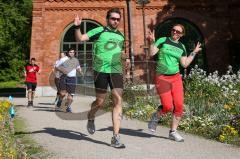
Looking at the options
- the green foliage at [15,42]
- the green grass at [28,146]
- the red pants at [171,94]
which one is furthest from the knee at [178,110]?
the green foliage at [15,42]

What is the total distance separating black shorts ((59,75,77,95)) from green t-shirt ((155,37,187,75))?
5.68 meters

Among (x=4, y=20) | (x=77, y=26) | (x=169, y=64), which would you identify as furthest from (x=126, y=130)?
(x=4, y=20)

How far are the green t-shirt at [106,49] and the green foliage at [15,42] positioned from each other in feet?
67.2

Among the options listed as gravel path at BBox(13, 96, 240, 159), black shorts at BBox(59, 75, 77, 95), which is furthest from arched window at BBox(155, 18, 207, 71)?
gravel path at BBox(13, 96, 240, 159)

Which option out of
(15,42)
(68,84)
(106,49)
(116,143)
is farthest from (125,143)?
(15,42)

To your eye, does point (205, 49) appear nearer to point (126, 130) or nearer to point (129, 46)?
point (129, 46)

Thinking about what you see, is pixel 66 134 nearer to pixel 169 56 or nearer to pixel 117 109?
pixel 117 109

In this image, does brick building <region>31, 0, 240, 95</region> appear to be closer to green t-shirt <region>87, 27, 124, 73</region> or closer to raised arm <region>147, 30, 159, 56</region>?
raised arm <region>147, 30, 159, 56</region>

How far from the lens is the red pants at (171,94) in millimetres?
7617

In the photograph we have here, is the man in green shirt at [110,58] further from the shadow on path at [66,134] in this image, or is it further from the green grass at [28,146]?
the green grass at [28,146]

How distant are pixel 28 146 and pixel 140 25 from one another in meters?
17.9

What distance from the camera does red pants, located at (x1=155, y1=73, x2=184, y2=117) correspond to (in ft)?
25.0

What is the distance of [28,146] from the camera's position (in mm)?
6676

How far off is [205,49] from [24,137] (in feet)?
58.6
